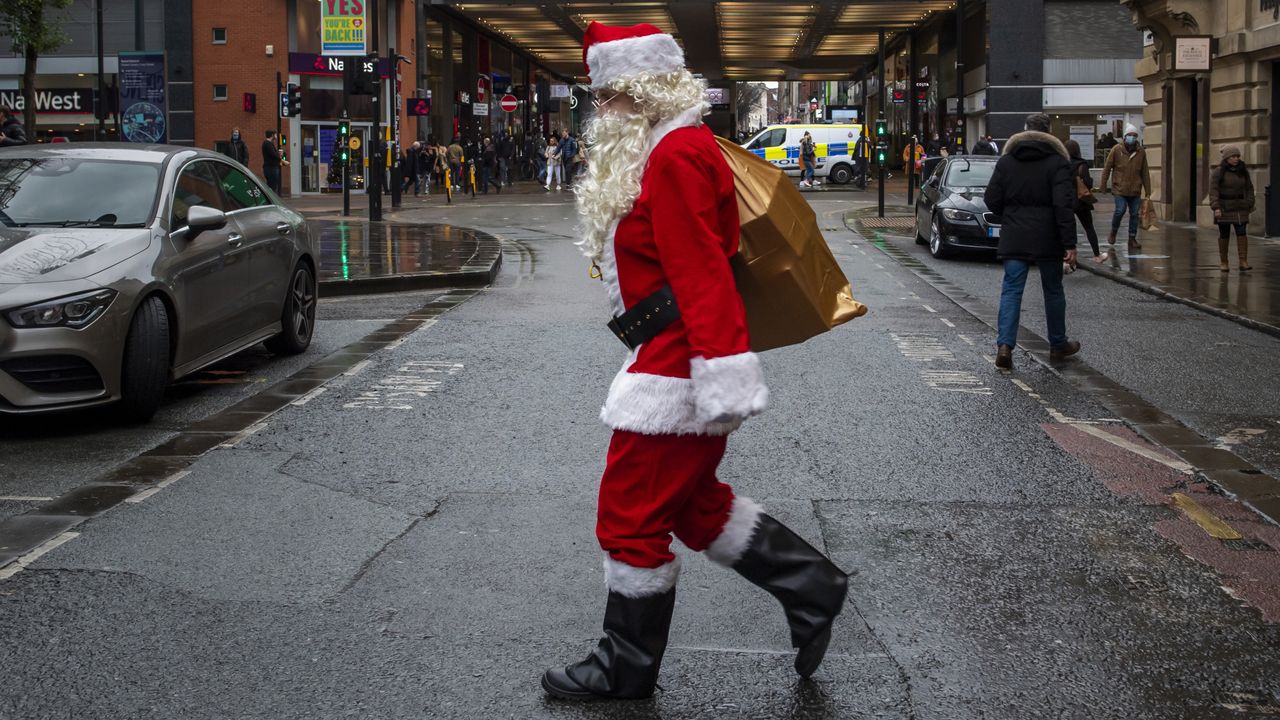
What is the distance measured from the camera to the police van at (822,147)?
157 ft

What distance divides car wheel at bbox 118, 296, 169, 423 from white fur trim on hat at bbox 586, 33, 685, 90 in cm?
455

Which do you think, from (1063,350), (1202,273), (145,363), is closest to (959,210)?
(1202,273)

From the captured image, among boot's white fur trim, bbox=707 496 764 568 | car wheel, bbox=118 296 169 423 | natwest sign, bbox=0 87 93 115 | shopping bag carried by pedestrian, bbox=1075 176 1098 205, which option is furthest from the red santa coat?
natwest sign, bbox=0 87 93 115

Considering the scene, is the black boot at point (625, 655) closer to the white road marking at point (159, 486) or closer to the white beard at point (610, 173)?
the white beard at point (610, 173)

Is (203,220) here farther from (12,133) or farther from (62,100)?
(62,100)

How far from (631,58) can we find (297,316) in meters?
7.06

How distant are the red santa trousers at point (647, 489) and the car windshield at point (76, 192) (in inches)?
208

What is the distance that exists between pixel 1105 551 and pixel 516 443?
2987mm

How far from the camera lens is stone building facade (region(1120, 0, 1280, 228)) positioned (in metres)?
23.0

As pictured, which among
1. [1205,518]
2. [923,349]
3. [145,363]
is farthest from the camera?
[923,349]

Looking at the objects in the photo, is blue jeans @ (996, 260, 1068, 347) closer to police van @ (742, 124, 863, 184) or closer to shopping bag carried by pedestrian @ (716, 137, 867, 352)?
shopping bag carried by pedestrian @ (716, 137, 867, 352)

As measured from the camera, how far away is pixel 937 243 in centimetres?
1936

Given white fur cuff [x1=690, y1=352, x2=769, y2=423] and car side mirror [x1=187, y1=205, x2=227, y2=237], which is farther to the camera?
car side mirror [x1=187, y1=205, x2=227, y2=237]

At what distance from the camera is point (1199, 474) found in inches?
256
